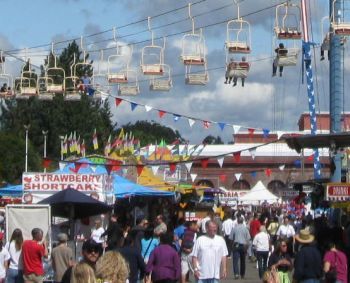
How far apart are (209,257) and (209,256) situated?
17 mm

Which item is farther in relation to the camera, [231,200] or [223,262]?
[231,200]

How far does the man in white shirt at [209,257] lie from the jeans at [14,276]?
3331 millimetres

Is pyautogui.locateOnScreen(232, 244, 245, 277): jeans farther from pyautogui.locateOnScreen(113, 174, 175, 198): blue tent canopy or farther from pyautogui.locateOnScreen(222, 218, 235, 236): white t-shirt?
pyautogui.locateOnScreen(222, 218, 235, 236): white t-shirt

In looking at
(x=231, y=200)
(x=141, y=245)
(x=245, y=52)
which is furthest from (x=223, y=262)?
(x=231, y=200)

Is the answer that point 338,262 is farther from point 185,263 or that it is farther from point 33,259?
point 33,259

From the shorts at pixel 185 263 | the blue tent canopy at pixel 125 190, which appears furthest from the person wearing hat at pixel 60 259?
the blue tent canopy at pixel 125 190

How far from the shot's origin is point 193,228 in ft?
78.7

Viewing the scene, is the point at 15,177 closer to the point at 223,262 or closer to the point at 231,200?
the point at 231,200

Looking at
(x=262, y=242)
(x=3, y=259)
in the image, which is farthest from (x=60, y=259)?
(x=262, y=242)

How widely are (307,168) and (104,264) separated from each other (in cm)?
8756

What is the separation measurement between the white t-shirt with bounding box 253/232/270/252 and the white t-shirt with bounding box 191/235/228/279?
1017cm

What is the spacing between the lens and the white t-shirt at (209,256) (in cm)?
2005

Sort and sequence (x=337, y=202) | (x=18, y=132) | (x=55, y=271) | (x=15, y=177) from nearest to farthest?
(x=55, y=271), (x=337, y=202), (x=15, y=177), (x=18, y=132)

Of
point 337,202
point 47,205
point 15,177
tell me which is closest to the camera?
point 337,202
